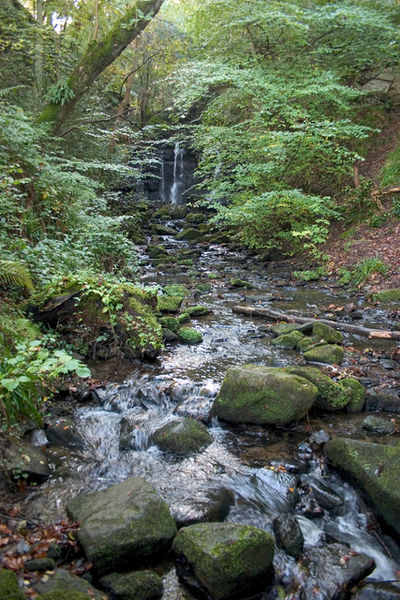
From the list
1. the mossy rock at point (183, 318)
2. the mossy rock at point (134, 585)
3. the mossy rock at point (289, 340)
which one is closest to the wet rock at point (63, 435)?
the mossy rock at point (134, 585)

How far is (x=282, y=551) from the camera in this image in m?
2.80

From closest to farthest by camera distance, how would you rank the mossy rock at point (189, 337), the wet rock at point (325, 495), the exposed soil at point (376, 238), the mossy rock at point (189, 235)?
1. the wet rock at point (325, 495)
2. the mossy rock at point (189, 337)
3. the exposed soil at point (376, 238)
4. the mossy rock at point (189, 235)

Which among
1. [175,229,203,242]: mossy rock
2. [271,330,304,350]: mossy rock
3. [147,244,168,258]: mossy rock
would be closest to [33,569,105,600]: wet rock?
[271,330,304,350]: mossy rock

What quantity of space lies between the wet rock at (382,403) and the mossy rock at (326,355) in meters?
1.06

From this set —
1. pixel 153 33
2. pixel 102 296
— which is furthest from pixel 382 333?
pixel 153 33

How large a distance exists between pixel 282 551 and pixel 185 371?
120 inches

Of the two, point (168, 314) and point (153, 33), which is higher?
point (153, 33)

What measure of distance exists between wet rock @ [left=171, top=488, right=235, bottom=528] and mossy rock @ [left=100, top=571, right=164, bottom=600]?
0.58m

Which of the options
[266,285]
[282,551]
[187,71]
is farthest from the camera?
[187,71]

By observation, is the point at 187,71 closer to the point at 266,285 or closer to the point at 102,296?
the point at 266,285

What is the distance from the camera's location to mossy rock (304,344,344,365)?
5.77 meters

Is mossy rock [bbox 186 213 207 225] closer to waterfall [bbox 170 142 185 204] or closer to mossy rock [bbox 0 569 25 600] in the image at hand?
waterfall [bbox 170 142 185 204]

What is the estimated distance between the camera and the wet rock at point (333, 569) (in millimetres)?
2527

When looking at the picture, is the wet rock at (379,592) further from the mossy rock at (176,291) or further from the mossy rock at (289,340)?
the mossy rock at (176,291)
